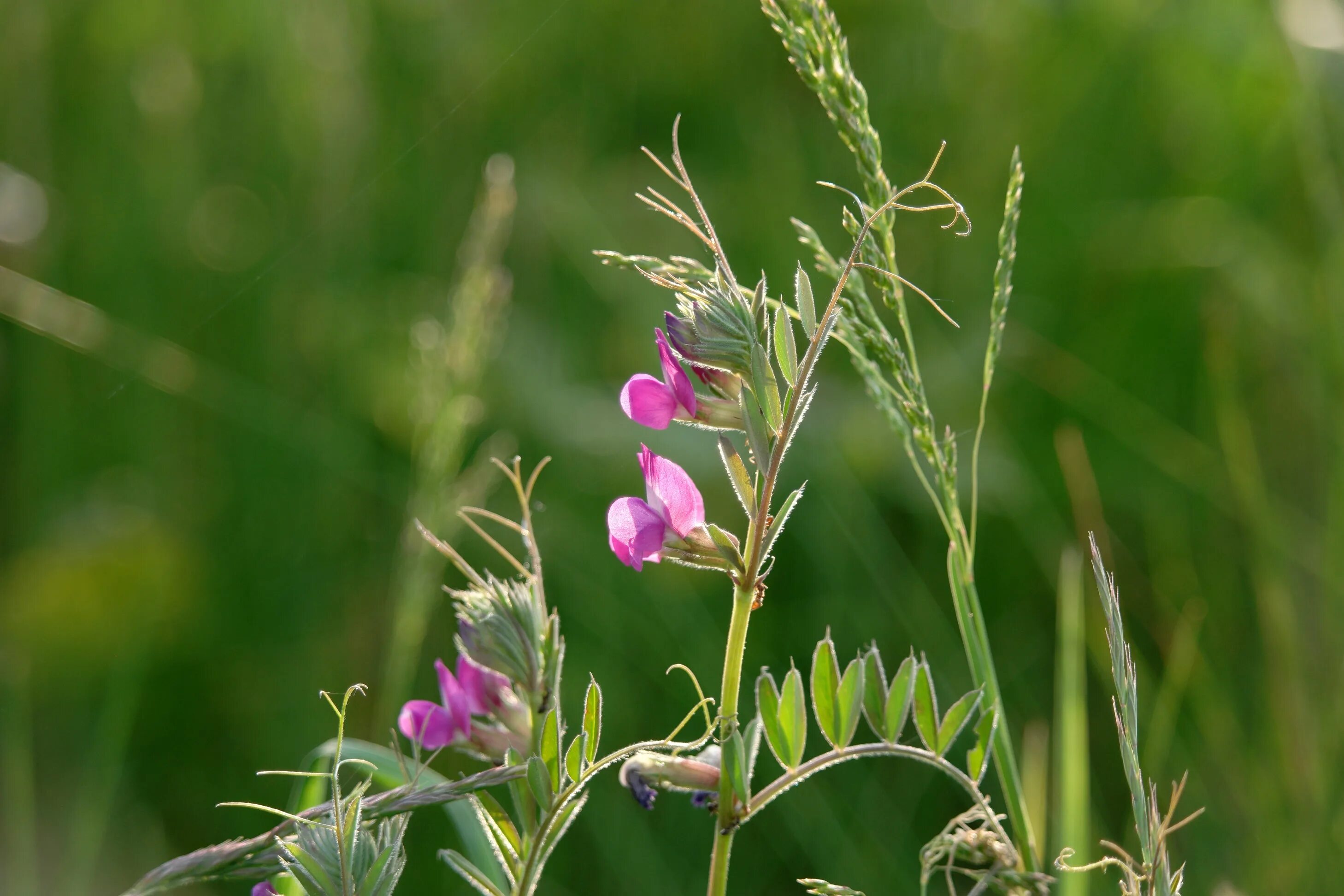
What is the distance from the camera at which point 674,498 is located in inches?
21.9

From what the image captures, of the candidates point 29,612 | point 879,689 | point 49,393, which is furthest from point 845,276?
point 49,393

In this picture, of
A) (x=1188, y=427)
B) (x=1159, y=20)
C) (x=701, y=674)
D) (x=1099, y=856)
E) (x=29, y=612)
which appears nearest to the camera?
(x=1099, y=856)

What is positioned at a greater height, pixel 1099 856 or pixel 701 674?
pixel 701 674

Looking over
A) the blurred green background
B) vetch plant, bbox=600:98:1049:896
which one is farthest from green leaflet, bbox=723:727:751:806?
the blurred green background

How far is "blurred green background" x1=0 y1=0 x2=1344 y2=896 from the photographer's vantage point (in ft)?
4.72

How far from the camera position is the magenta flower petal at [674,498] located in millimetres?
552

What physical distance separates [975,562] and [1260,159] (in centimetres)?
102

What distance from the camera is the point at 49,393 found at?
6.26 ft

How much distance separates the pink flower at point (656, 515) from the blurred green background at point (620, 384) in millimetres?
682

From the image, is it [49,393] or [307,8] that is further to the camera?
[307,8]

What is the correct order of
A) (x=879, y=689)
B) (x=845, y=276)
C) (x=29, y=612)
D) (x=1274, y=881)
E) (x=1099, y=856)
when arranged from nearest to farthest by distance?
(x=845, y=276) < (x=879, y=689) < (x=1274, y=881) < (x=1099, y=856) < (x=29, y=612)

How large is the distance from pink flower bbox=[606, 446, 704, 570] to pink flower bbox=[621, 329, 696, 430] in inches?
0.5

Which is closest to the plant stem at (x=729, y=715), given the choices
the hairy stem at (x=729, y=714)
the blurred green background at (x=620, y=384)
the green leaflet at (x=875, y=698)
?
the hairy stem at (x=729, y=714)

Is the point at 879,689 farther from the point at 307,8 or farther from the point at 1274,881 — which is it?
the point at 307,8
